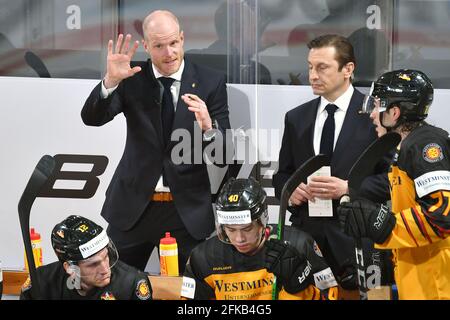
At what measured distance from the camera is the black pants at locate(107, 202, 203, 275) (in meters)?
4.35

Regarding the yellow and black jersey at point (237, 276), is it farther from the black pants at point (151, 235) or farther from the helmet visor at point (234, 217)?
the black pants at point (151, 235)

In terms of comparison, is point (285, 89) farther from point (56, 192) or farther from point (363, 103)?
point (56, 192)

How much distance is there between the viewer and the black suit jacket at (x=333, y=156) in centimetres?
417

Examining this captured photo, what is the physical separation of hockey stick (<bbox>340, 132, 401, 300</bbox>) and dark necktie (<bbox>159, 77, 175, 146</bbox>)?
898 mm

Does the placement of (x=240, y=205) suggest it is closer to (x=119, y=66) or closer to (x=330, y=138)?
(x=330, y=138)

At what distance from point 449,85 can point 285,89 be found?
755mm

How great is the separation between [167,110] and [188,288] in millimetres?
931

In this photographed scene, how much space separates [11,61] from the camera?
4.37m

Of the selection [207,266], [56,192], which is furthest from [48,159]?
[207,266]

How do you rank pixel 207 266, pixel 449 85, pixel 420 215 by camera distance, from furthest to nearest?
pixel 449 85 < pixel 207 266 < pixel 420 215

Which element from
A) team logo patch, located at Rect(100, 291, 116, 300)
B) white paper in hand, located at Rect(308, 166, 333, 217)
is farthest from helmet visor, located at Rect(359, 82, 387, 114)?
team logo patch, located at Rect(100, 291, 116, 300)

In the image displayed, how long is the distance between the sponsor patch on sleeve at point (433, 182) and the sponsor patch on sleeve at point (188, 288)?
3.29 feet

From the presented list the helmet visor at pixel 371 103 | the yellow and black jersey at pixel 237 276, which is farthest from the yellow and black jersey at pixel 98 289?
the helmet visor at pixel 371 103
